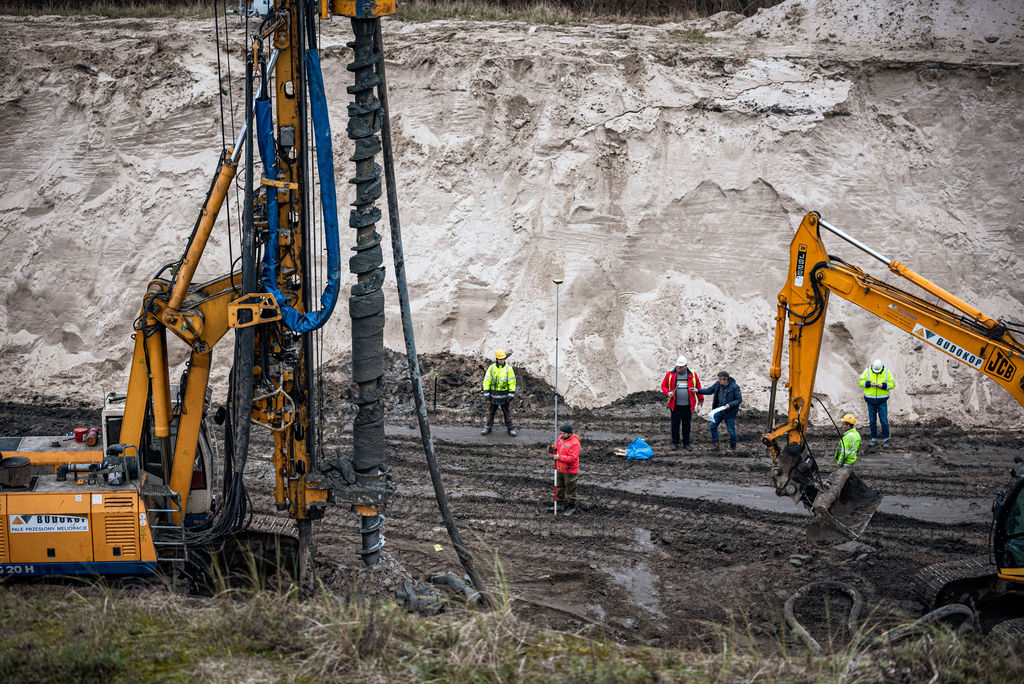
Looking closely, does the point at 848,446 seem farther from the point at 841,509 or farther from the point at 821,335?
the point at 821,335

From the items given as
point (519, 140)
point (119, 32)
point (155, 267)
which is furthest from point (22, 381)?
point (519, 140)

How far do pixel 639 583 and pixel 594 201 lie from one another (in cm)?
983

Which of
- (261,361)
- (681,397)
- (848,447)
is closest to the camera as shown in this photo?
(261,361)

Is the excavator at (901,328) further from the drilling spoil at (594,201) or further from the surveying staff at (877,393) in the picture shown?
the surveying staff at (877,393)

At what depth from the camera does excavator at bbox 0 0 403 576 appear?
8789 millimetres

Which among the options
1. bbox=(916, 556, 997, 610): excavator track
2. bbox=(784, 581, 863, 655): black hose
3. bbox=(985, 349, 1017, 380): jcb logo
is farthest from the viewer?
bbox=(985, 349, 1017, 380): jcb logo

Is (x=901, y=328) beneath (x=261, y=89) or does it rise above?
beneath

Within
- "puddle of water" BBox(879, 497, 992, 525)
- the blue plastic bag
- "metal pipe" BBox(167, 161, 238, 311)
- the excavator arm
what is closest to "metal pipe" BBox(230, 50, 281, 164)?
"metal pipe" BBox(167, 161, 238, 311)

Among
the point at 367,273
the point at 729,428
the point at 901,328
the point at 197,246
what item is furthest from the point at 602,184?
the point at 197,246

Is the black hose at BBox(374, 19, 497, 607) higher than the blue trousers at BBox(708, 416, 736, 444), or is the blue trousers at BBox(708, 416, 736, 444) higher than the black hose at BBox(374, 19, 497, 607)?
the black hose at BBox(374, 19, 497, 607)

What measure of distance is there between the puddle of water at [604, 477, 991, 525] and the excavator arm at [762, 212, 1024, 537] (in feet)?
4.85

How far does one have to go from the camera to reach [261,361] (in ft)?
30.7

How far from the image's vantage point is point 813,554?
11906 millimetres

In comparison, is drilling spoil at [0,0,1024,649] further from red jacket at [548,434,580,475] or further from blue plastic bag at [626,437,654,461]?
red jacket at [548,434,580,475]
